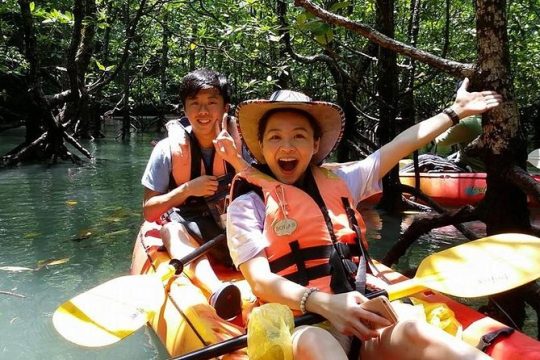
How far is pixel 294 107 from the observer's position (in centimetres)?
223

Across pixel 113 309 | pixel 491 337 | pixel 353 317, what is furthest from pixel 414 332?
pixel 113 309

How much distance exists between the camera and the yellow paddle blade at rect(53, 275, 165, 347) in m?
2.44

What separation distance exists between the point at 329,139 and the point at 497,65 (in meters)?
1.00

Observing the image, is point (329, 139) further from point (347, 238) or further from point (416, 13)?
point (416, 13)

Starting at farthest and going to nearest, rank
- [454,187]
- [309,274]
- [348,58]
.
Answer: [348,58] < [454,187] < [309,274]

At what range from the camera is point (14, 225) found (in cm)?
602

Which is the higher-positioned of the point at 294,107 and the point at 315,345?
the point at 294,107

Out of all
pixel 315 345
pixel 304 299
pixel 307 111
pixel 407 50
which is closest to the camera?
pixel 315 345

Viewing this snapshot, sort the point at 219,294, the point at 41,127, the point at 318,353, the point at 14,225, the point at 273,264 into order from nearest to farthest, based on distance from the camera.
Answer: the point at 318,353
the point at 273,264
the point at 219,294
the point at 14,225
the point at 41,127

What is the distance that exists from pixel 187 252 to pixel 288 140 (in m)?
1.32

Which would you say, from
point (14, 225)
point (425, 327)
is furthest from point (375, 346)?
point (14, 225)

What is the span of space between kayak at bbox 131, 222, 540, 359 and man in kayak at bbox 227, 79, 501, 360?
36 centimetres

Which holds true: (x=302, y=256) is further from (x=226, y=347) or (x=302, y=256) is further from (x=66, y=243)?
(x=66, y=243)

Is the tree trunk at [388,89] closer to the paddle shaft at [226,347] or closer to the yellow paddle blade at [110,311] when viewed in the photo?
the yellow paddle blade at [110,311]
